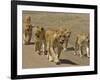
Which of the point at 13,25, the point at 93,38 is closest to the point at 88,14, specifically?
the point at 93,38

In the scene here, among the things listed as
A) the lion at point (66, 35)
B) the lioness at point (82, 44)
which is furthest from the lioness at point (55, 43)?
the lioness at point (82, 44)

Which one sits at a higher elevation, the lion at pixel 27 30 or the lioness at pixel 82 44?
the lion at pixel 27 30

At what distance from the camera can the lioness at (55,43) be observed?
7.13 feet

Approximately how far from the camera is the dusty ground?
82.7 inches

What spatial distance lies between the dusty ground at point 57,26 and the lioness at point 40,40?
39mm

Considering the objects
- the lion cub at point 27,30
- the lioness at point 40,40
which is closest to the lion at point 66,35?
the lioness at point 40,40

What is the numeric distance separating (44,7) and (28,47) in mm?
411

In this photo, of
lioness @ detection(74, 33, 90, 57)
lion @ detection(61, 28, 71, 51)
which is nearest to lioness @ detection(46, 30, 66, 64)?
lion @ detection(61, 28, 71, 51)

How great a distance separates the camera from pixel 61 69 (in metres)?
2.21

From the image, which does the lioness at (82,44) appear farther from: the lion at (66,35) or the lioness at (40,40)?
the lioness at (40,40)

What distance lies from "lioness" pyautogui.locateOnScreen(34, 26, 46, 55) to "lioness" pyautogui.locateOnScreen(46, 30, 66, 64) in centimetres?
4

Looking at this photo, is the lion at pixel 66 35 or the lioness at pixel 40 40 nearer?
the lioness at pixel 40 40

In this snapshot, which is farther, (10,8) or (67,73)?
(67,73)

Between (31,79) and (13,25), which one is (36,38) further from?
(31,79)
